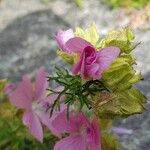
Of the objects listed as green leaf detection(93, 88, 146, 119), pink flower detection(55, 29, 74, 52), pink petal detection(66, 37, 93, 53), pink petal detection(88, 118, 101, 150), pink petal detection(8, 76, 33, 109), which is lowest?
pink petal detection(88, 118, 101, 150)

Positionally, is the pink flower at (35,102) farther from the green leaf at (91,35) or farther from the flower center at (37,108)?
the green leaf at (91,35)

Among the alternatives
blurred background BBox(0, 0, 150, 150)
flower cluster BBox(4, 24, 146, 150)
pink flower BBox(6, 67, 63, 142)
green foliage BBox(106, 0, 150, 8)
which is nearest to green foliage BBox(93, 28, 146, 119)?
flower cluster BBox(4, 24, 146, 150)

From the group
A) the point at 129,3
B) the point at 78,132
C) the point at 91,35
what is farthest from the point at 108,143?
the point at 129,3

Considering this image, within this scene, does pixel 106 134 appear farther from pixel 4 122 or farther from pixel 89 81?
pixel 4 122

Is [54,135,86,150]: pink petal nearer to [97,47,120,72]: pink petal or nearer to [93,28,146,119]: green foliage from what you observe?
[93,28,146,119]: green foliage

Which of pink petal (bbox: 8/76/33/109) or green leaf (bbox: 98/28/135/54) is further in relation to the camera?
pink petal (bbox: 8/76/33/109)

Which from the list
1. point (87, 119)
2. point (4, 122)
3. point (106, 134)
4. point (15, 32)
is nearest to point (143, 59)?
point (15, 32)

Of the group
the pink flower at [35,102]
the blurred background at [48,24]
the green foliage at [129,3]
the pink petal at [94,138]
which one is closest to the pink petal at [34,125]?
the pink flower at [35,102]
